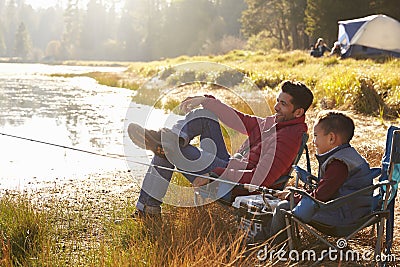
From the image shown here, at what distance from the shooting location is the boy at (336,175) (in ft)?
8.57

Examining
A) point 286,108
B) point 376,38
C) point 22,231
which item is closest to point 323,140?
point 286,108

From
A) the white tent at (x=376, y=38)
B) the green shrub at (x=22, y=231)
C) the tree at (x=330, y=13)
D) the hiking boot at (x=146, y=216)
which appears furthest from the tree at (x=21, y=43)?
the hiking boot at (x=146, y=216)

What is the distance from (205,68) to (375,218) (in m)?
12.9

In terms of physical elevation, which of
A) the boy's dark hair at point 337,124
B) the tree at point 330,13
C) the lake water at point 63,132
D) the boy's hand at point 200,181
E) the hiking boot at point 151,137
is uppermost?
the tree at point 330,13

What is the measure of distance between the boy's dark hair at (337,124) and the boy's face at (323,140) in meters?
0.02

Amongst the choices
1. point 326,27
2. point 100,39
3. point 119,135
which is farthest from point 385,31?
point 100,39

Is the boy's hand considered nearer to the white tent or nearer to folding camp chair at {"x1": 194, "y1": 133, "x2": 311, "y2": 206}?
folding camp chair at {"x1": 194, "y1": 133, "x2": 311, "y2": 206}

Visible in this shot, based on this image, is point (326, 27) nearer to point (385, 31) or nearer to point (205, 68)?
point (385, 31)

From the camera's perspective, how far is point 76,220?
3531 millimetres

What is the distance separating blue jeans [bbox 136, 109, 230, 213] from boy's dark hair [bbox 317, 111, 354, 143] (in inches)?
28.9

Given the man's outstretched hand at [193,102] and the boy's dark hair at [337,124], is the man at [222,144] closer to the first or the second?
the man's outstretched hand at [193,102]

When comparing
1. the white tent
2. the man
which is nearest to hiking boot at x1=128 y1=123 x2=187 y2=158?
the man

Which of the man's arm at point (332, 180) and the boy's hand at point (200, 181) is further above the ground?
the man's arm at point (332, 180)

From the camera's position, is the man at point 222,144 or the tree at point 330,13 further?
the tree at point 330,13
